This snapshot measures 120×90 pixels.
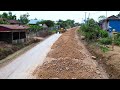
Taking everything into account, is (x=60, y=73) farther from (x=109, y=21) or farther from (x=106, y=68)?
(x=109, y=21)
